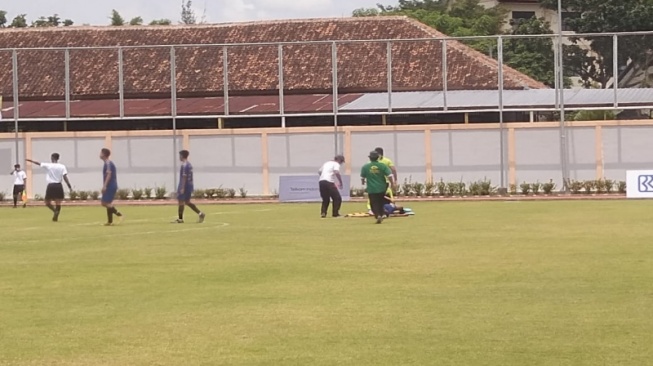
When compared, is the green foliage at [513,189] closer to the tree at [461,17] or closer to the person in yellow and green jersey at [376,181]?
the person in yellow and green jersey at [376,181]

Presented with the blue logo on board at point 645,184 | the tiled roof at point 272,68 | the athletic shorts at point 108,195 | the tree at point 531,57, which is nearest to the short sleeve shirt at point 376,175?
the athletic shorts at point 108,195

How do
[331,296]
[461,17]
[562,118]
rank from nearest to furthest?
[331,296] < [562,118] < [461,17]

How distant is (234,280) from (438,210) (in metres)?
18.9

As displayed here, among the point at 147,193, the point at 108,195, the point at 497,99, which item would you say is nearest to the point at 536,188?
the point at 497,99

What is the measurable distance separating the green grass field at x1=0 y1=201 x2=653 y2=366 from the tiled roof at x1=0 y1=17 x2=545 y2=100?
28.8m

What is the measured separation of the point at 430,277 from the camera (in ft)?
52.0

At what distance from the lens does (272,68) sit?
2226 inches

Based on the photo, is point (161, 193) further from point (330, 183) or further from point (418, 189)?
point (330, 183)

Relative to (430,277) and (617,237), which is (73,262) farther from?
(617,237)

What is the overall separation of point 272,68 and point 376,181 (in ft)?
99.1

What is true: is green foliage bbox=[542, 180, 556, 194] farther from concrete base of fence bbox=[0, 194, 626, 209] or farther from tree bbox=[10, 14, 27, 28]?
tree bbox=[10, 14, 27, 28]

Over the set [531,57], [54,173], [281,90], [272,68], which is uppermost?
[531,57]

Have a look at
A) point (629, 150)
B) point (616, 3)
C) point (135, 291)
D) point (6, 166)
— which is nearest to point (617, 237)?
point (135, 291)

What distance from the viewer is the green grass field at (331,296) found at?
10469 mm
